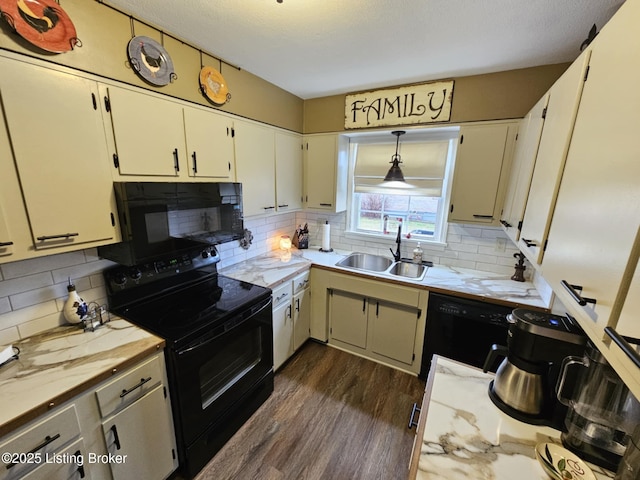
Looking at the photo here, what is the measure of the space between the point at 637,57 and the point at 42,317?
2.43 m

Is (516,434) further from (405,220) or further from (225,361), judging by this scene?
(405,220)

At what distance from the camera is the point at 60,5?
3.67 ft

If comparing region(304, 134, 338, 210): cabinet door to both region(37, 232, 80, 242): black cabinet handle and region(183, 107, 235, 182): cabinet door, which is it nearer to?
region(183, 107, 235, 182): cabinet door

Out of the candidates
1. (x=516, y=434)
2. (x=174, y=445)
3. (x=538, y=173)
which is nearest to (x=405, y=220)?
(x=538, y=173)

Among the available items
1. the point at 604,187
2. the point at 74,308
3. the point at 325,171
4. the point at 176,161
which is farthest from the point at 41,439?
the point at 325,171

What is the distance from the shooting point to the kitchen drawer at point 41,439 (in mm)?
887

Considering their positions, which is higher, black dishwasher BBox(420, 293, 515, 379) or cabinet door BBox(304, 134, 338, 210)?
cabinet door BBox(304, 134, 338, 210)

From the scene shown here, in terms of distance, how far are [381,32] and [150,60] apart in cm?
130

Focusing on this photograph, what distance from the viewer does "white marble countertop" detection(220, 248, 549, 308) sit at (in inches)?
74.5

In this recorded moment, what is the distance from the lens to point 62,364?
1.13 metres

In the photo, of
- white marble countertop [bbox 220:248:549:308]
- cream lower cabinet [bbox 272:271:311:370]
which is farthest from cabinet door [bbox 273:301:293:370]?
white marble countertop [bbox 220:248:549:308]

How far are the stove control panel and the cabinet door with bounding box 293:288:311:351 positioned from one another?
2.66ft

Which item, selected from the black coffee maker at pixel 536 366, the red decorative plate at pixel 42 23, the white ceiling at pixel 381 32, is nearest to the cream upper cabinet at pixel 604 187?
the black coffee maker at pixel 536 366

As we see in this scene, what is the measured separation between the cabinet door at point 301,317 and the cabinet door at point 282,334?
0.26ft
